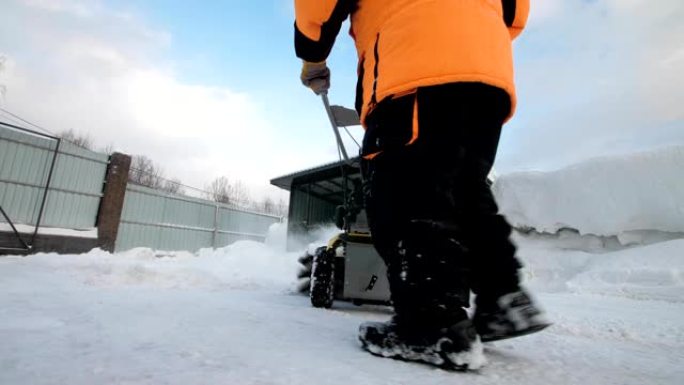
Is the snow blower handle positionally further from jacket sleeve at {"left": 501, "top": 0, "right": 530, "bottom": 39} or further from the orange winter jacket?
jacket sleeve at {"left": 501, "top": 0, "right": 530, "bottom": 39}

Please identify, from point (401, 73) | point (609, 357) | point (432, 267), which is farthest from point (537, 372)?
point (401, 73)

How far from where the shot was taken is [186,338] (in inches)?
40.9

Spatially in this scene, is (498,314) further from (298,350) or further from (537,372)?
(298,350)

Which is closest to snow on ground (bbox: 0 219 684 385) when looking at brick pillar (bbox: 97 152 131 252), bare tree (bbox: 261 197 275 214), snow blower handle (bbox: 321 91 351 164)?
snow blower handle (bbox: 321 91 351 164)

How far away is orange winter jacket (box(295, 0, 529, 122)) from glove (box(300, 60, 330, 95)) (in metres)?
0.32

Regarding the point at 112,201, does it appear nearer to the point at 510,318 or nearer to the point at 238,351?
the point at 238,351

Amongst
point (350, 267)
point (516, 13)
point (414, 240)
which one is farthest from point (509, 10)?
point (350, 267)

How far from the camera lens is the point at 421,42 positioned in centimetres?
114

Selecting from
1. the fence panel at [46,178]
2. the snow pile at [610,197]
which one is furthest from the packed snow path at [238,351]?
the fence panel at [46,178]

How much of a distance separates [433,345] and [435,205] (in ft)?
1.26

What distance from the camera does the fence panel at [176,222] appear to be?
12.1 meters

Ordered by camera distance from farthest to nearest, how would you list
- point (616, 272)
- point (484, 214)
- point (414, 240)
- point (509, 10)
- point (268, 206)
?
1. point (268, 206)
2. point (616, 272)
3. point (509, 10)
4. point (484, 214)
5. point (414, 240)

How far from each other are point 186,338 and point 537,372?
37.4 inches

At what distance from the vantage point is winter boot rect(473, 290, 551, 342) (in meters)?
1.08
